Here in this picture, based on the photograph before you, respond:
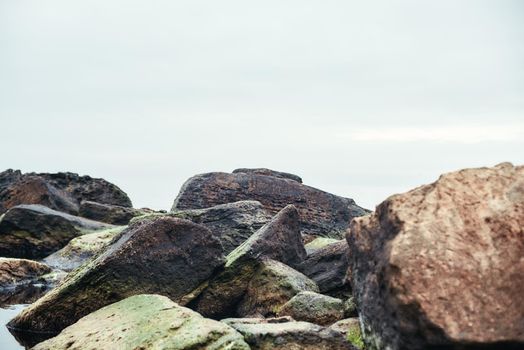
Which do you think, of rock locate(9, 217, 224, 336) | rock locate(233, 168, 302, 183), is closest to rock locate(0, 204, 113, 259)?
rock locate(233, 168, 302, 183)

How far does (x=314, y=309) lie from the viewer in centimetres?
1502

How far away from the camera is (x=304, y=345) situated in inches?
458

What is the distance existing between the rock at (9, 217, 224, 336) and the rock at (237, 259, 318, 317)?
1.16 m

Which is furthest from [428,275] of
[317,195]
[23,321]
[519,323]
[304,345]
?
[317,195]

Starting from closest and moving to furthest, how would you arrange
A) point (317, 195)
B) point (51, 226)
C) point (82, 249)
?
point (82, 249) < point (51, 226) < point (317, 195)

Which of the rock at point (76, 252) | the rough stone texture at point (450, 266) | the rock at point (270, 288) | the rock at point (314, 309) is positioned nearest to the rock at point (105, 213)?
the rock at point (76, 252)

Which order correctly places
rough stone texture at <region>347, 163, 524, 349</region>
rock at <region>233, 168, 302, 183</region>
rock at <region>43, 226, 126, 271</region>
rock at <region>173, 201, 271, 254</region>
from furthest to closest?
rock at <region>233, 168, 302, 183</region> → rock at <region>43, 226, 126, 271</region> → rock at <region>173, 201, 271, 254</region> → rough stone texture at <region>347, 163, 524, 349</region>

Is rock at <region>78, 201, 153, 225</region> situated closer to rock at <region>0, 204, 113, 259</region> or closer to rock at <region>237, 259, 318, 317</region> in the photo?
rock at <region>0, 204, 113, 259</region>

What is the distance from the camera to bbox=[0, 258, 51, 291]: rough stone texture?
80.6 ft

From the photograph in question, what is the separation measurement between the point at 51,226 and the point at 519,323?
25882mm

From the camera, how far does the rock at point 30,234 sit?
30.6m

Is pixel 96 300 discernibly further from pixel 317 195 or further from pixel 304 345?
pixel 317 195

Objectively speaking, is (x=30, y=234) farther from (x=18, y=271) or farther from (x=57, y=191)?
(x=57, y=191)

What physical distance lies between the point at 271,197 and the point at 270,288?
16045 millimetres
